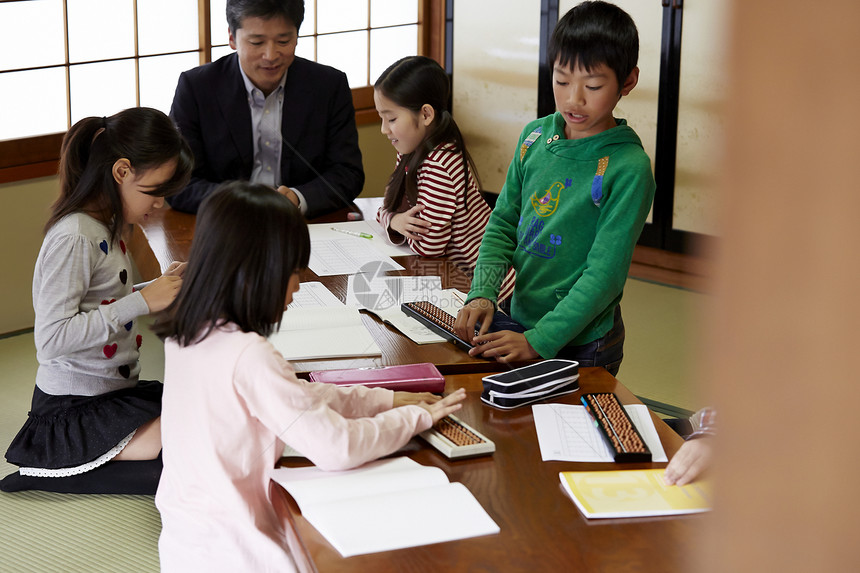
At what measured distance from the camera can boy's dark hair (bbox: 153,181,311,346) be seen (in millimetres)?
1189

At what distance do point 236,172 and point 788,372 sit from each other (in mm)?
2622

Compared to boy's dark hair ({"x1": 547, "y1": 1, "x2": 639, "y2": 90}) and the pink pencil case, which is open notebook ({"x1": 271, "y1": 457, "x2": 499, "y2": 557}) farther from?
boy's dark hair ({"x1": 547, "y1": 1, "x2": 639, "y2": 90})

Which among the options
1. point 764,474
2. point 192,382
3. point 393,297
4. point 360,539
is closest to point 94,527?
point 393,297

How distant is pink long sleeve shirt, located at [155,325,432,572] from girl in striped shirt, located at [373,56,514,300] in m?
1.04

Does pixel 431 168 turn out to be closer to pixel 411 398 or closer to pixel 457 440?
pixel 411 398

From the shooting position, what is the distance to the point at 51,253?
5.78 feet

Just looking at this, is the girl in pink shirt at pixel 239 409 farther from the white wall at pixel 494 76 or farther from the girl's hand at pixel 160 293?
the white wall at pixel 494 76

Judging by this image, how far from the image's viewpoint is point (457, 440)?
1.22 metres

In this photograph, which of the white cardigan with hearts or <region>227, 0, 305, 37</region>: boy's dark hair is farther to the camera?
<region>227, 0, 305, 37</region>: boy's dark hair

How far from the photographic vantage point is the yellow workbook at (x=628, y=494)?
1.06 metres

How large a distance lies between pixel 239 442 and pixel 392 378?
0.32m

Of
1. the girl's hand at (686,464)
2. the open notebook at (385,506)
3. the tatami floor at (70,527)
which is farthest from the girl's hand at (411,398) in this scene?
the tatami floor at (70,527)

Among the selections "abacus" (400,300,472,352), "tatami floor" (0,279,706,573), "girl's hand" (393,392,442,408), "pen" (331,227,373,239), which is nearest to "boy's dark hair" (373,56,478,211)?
"pen" (331,227,373,239)

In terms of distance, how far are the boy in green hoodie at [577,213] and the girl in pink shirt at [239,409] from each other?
0.45 meters
